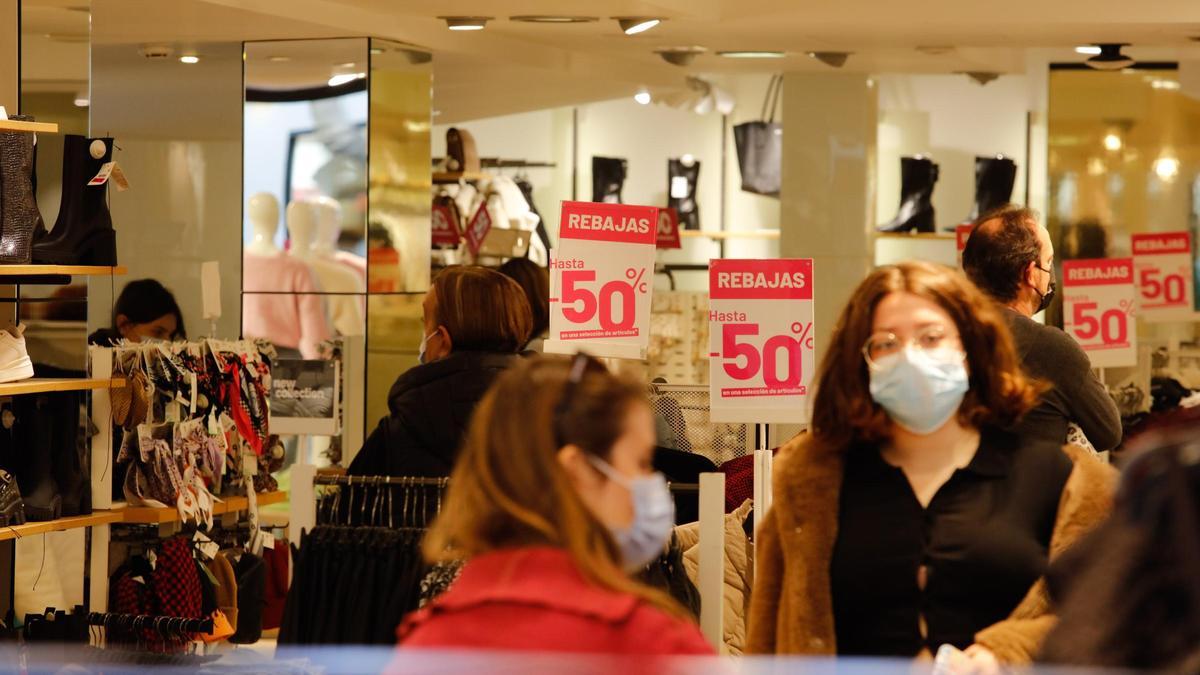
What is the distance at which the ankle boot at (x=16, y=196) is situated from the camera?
484cm

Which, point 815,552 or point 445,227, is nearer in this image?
point 815,552

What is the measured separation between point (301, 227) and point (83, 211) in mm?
2421

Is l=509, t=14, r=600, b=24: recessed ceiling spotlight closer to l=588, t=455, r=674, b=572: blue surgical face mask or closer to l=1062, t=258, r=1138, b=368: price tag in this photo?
l=1062, t=258, r=1138, b=368: price tag

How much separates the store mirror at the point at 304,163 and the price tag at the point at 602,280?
110 inches

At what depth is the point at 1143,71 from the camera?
1012cm

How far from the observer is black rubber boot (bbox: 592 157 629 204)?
13.2 meters

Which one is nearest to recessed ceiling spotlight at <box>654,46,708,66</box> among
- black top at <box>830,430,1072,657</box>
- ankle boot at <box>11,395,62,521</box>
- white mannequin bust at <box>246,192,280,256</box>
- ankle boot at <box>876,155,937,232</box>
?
white mannequin bust at <box>246,192,280,256</box>

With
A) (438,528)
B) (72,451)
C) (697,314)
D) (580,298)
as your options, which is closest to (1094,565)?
(438,528)

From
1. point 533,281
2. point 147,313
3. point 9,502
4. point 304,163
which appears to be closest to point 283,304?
point 304,163

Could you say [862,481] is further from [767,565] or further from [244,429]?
[244,429]

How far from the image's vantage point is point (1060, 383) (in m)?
3.85

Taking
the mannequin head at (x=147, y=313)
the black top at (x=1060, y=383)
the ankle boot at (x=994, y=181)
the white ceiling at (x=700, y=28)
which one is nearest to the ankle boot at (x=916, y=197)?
the ankle boot at (x=994, y=181)

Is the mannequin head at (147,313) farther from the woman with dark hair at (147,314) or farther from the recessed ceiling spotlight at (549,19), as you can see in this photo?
the recessed ceiling spotlight at (549,19)

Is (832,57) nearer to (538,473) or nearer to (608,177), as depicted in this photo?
(608,177)
